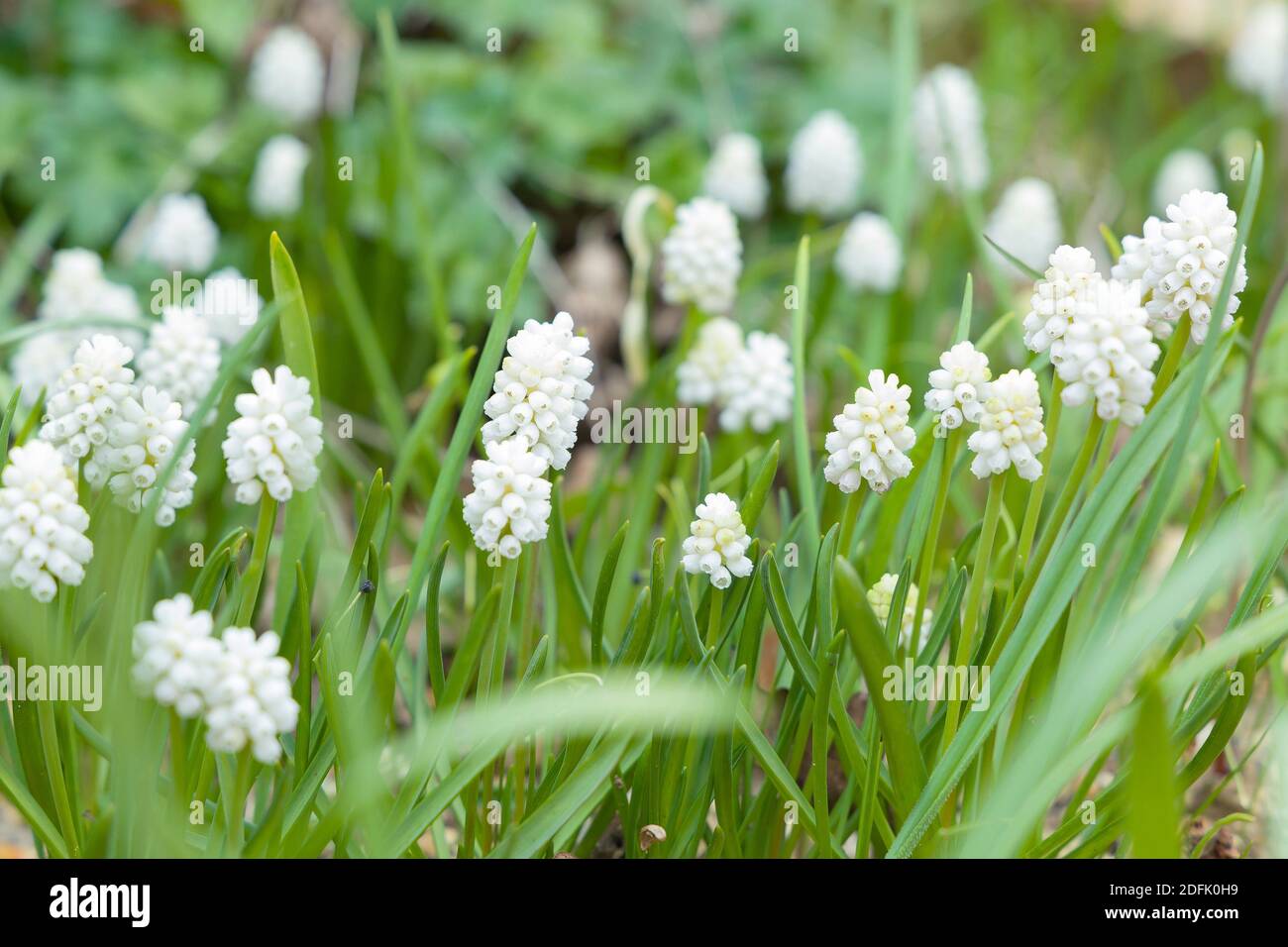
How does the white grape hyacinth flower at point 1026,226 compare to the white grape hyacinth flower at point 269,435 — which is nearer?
the white grape hyacinth flower at point 269,435

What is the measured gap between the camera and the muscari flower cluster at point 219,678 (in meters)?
0.91

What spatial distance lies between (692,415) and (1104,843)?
35.4 inches

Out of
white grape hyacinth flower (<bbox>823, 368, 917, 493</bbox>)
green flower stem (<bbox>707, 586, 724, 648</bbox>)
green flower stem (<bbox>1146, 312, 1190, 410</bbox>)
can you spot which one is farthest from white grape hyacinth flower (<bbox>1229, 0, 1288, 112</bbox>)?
green flower stem (<bbox>707, 586, 724, 648</bbox>)

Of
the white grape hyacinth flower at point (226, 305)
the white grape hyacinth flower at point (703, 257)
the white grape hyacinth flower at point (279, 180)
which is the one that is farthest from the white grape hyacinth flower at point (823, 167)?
the white grape hyacinth flower at point (226, 305)

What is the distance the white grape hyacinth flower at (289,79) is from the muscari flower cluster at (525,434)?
174cm

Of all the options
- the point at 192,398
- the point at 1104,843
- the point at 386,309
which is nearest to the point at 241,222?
the point at 386,309

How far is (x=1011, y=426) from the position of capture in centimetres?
112

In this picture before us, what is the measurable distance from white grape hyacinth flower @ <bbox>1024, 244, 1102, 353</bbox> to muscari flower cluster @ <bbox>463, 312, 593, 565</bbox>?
43 centimetres

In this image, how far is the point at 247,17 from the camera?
3004mm

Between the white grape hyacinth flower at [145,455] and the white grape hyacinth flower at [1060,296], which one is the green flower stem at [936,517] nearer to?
the white grape hyacinth flower at [1060,296]

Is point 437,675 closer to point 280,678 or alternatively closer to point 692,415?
point 280,678

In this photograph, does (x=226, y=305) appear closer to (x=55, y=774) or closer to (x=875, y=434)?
(x=55, y=774)

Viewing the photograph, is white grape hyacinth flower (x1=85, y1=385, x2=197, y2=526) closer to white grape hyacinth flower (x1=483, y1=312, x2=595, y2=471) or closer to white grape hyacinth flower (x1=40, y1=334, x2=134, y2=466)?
white grape hyacinth flower (x1=40, y1=334, x2=134, y2=466)

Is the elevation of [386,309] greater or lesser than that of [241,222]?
lesser
